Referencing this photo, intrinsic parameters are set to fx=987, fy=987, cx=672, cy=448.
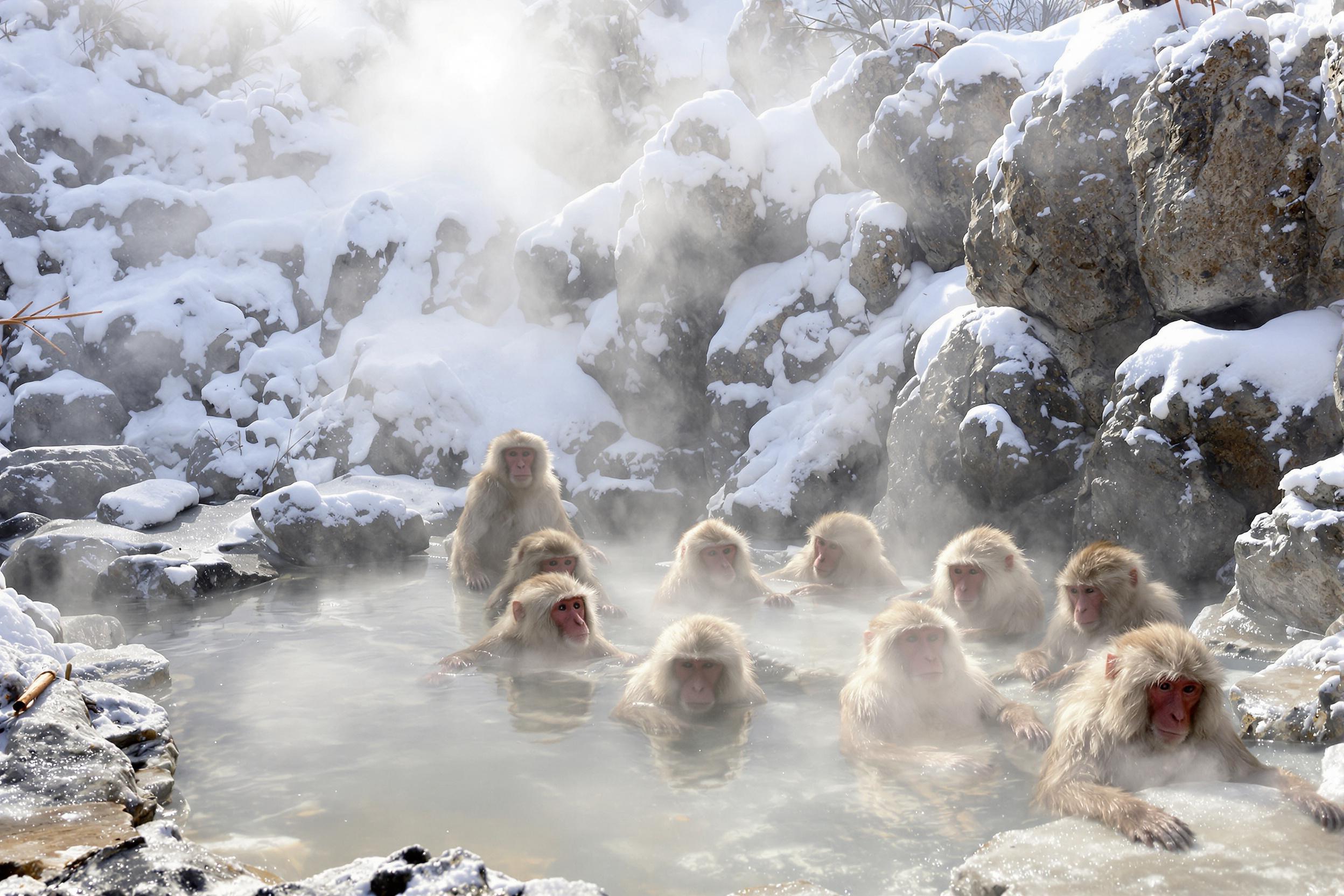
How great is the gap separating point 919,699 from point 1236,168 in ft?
13.0

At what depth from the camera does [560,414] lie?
40.7ft

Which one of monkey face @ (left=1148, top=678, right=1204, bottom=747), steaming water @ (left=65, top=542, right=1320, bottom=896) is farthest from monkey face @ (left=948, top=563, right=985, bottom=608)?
monkey face @ (left=1148, top=678, right=1204, bottom=747)

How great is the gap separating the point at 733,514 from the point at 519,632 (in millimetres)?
4539

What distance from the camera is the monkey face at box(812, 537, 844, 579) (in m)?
6.43

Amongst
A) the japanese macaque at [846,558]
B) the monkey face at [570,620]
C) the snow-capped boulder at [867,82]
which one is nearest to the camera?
the monkey face at [570,620]

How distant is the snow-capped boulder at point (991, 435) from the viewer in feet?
23.1

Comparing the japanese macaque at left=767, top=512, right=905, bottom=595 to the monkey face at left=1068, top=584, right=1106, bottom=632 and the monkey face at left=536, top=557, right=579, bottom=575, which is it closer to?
the monkey face at left=536, top=557, right=579, bottom=575

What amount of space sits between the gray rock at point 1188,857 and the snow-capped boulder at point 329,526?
7.24m

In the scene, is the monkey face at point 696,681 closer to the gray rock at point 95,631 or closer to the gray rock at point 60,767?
the gray rock at point 60,767

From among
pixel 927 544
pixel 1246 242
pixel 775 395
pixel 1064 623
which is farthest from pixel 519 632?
pixel 775 395

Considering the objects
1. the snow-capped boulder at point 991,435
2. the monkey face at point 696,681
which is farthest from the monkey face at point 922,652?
the snow-capped boulder at point 991,435

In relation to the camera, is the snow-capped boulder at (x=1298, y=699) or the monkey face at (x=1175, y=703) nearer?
the monkey face at (x=1175, y=703)

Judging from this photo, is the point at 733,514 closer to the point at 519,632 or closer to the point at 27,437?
the point at 519,632

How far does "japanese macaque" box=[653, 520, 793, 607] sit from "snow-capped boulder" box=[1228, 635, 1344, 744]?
2.80m
